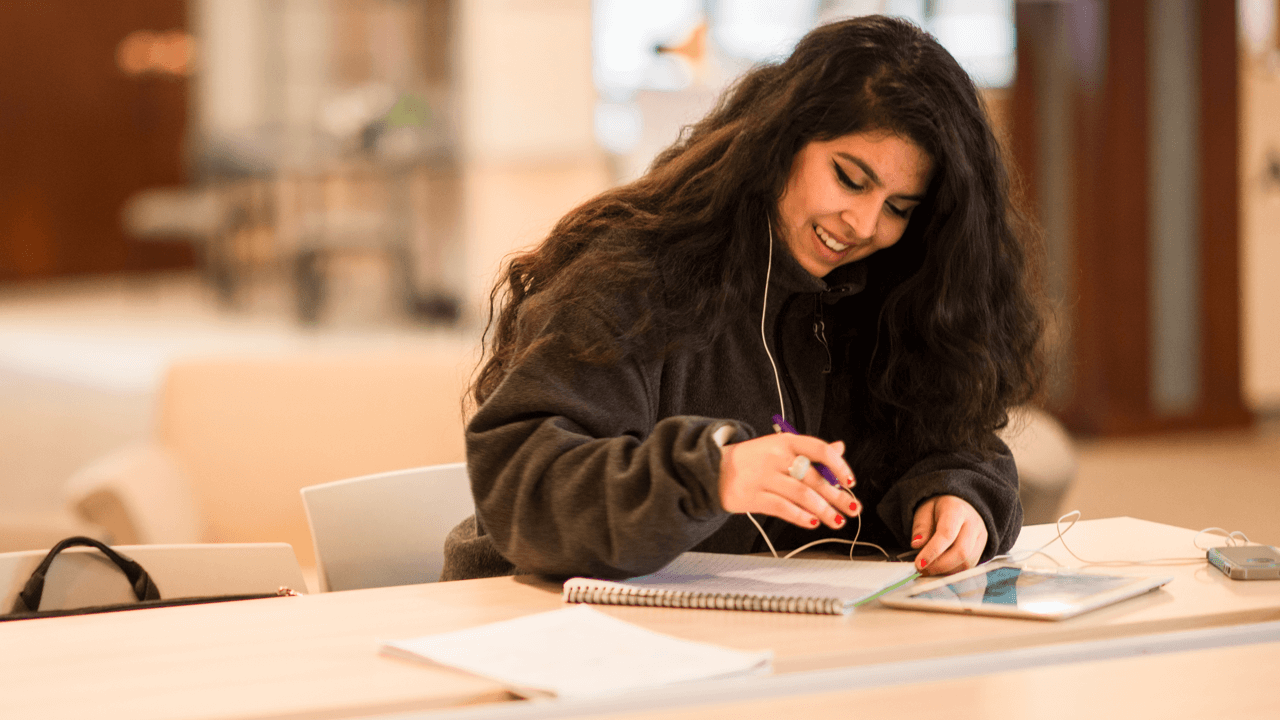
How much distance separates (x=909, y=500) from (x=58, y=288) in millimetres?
9859

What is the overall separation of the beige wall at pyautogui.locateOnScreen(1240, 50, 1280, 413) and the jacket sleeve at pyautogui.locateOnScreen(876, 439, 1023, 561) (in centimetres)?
465

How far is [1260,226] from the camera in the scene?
18.1 feet

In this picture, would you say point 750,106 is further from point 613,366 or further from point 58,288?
point 58,288

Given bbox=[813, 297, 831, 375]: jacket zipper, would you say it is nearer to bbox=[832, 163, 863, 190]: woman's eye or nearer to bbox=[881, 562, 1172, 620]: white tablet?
bbox=[832, 163, 863, 190]: woman's eye

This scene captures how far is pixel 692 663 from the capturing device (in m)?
0.93

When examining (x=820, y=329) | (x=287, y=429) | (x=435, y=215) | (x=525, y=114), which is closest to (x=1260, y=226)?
(x=525, y=114)

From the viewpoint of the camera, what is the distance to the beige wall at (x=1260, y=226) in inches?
215

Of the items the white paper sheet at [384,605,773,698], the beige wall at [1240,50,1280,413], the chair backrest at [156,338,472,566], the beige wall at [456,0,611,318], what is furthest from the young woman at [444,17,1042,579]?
the beige wall at [1240,50,1280,413]

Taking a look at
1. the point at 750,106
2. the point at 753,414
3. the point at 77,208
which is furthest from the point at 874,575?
the point at 77,208

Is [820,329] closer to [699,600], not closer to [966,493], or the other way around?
[966,493]

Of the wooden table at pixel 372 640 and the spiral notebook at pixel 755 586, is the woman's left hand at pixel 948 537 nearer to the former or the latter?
the spiral notebook at pixel 755 586

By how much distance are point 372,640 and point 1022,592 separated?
→ 0.56m

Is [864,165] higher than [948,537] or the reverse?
higher

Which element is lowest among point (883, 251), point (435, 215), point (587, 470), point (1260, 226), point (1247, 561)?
point (1260, 226)
